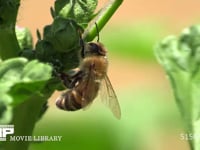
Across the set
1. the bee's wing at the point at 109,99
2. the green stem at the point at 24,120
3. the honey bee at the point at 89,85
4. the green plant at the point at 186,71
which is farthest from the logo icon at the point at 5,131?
the green plant at the point at 186,71

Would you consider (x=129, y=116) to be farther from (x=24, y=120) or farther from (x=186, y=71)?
(x=24, y=120)

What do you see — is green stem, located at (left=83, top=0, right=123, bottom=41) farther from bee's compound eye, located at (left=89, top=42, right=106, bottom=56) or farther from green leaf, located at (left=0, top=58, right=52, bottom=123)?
green leaf, located at (left=0, top=58, right=52, bottom=123)

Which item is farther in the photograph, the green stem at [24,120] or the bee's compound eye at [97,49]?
the bee's compound eye at [97,49]

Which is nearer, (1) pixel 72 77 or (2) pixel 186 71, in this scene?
(1) pixel 72 77

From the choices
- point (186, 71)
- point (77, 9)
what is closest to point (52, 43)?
point (77, 9)

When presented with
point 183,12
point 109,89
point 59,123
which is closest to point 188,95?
point 109,89

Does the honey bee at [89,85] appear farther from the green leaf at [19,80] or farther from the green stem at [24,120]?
the green leaf at [19,80]

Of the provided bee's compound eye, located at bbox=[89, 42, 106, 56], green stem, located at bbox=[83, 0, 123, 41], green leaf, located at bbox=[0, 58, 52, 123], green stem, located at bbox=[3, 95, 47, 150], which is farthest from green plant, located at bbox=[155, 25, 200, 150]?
green leaf, located at bbox=[0, 58, 52, 123]

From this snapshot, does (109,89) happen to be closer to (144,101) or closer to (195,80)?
(195,80)
